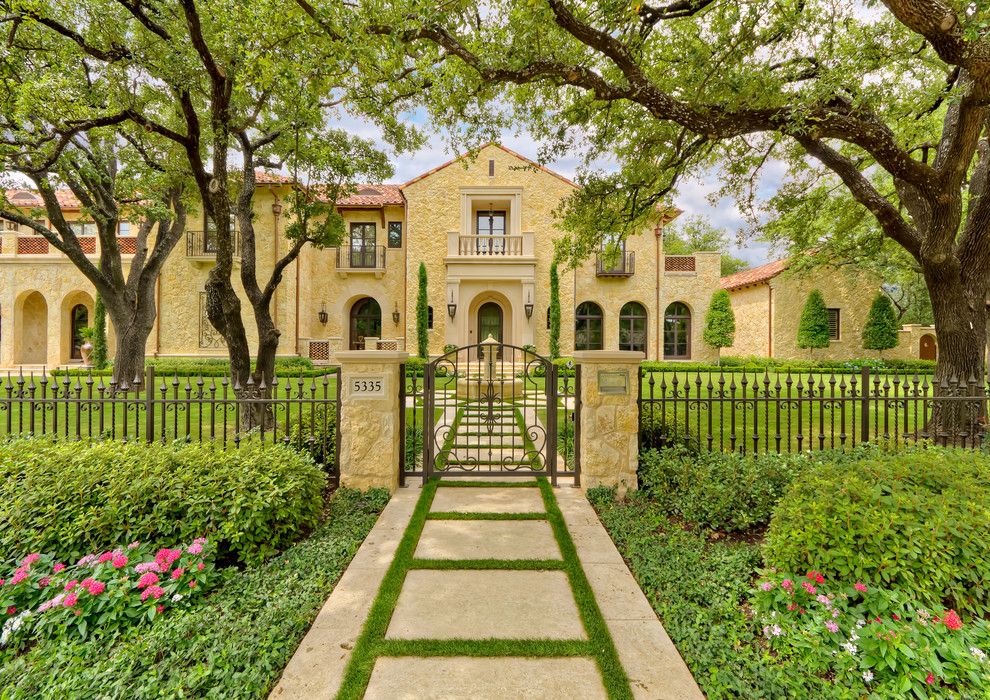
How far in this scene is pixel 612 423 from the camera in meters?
5.32

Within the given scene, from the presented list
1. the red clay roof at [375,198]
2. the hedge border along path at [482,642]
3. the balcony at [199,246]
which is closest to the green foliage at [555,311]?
the red clay roof at [375,198]

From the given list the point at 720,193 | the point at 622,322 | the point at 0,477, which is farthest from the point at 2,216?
the point at 622,322

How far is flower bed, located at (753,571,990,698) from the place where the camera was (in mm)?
2139

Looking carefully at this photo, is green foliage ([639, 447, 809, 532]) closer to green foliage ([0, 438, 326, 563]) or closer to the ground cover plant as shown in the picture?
the ground cover plant

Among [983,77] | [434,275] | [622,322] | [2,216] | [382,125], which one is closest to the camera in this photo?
[983,77]

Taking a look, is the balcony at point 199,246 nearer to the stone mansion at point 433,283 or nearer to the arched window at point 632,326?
the stone mansion at point 433,283

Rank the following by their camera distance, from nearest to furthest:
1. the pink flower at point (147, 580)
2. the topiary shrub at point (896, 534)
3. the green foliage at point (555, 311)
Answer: the topiary shrub at point (896, 534)
the pink flower at point (147, 580)
the green foliage at point (555, 311)

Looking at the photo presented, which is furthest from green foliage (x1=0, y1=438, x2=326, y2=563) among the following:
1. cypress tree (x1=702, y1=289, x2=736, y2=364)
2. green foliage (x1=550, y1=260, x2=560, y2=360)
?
cypress tree (x1=702, y1=289, x2=736, y2=364)

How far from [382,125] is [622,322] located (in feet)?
50.9

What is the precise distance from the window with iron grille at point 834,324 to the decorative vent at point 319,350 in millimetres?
24841

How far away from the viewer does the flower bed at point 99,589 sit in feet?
9.49

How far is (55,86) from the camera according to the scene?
5.73 meters

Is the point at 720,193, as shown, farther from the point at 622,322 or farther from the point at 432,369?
the point at 622,322

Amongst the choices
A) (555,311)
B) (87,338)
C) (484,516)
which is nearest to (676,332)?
(555,311)
